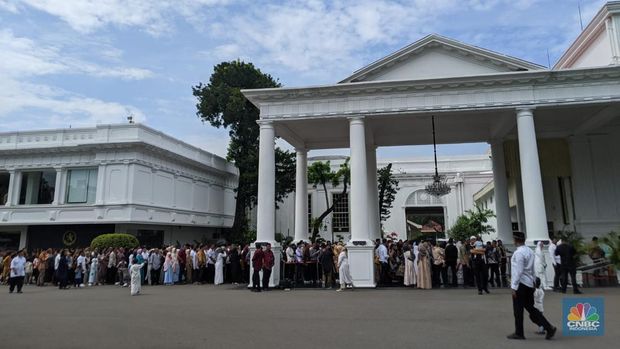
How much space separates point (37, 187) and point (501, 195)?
27643 millimetres

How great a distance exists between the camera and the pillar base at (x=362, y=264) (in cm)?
1476

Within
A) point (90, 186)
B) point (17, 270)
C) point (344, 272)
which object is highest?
point (90, 186)

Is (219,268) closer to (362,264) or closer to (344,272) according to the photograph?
(344,272)

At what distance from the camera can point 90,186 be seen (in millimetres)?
26109

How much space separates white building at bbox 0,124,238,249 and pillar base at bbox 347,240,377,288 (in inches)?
592

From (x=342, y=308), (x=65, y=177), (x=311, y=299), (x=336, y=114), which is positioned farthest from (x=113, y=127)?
(x=342, y=308)

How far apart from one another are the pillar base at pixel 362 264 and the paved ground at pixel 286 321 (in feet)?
4.41

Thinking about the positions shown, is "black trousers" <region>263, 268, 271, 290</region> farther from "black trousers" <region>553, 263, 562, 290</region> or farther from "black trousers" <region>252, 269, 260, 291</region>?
"black trousers" <region>553, 263, 562, 290</region>

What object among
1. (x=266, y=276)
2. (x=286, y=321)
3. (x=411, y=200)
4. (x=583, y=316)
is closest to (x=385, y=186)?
(x=411, y=200)

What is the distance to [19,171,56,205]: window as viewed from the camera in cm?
2756

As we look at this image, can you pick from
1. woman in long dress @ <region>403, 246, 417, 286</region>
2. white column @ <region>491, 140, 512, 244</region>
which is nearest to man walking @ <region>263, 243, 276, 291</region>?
woman in long dress @ <region>403, 246, 417, 286</region>

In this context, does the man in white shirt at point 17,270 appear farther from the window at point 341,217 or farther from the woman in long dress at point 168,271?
the window at point 341,217

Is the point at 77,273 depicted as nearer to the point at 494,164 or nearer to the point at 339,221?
the point at 494,164

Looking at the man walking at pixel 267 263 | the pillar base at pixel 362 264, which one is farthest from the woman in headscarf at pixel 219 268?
the pillar base at pixel 362 264
